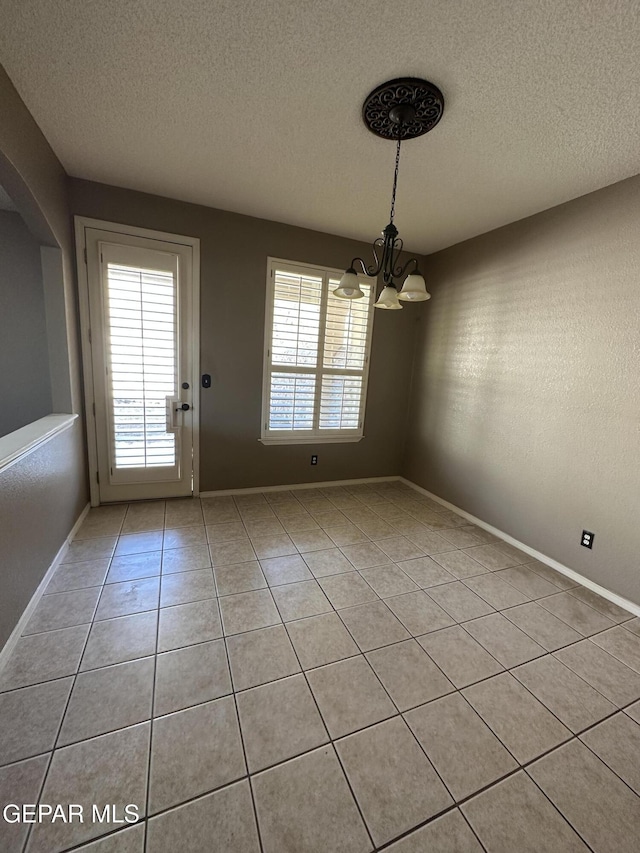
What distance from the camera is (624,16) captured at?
3.86 ft

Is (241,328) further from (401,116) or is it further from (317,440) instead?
(401,116)

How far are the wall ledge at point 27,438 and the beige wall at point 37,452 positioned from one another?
5cm

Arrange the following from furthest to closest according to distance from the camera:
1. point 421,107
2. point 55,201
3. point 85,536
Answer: point 85,536 < point 55,201 < point 421,107

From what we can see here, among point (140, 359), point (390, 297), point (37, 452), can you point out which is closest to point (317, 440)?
point (140, 359)

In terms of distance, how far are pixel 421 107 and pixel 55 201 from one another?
227 centimetres

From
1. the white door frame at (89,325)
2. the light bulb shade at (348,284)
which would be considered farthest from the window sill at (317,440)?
the light bulb shade at (348,284)

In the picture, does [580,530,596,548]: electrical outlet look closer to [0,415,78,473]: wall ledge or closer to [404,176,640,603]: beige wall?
[404,176,640,603]: beige wall

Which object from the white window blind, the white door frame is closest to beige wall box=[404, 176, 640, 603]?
the white door frame

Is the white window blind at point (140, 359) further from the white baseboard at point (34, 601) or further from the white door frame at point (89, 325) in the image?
the white baseboard at point (34, 601)

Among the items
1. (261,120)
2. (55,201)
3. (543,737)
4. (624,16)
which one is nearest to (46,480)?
(55,201)

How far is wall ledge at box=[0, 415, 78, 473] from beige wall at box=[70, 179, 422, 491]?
113 centimetres

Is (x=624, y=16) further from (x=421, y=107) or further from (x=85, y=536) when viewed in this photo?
(x=85, y=536)

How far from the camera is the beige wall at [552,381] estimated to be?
214 centimetres

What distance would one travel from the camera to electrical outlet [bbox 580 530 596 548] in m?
2.31
